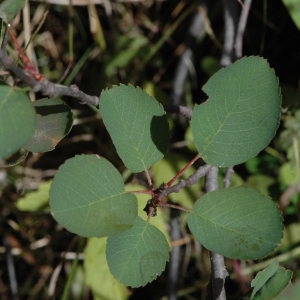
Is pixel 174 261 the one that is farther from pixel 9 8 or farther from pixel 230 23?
pixel 9 8

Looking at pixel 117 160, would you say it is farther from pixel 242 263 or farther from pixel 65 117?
pixel 65 117

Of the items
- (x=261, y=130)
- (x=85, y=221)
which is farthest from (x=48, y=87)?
(x=261, y=130)

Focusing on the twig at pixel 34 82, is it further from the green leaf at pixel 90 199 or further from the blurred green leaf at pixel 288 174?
the blurred green leaf at pixel 288 174

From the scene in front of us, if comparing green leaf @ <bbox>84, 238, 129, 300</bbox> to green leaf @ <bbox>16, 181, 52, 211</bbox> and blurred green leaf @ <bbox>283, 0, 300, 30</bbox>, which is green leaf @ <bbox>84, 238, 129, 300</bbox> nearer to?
green leaf @ <bbox>16, 181, 52, 211</bbox>

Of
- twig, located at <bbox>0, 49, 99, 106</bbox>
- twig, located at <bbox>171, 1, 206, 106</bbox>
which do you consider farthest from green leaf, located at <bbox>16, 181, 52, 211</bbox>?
twig, located at <bbox>0, 49, 99, 106</bbox>


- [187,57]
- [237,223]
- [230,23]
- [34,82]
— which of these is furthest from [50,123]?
[187,57]
